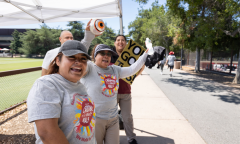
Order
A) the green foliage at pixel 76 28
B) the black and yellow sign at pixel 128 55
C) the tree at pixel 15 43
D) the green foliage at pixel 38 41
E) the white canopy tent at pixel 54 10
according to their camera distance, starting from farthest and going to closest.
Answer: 1. the green foliage at pixel 76 28
2. the tree at pixel 15 43
3. the green foliage at pixel 38 41
4. the white canopy tent at pixel 54 10
5. the black and yellow sign at pixel 128 55

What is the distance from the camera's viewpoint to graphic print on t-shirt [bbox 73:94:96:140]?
107 cm

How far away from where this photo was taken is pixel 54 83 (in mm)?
1008

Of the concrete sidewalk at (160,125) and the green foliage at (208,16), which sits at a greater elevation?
the green foliage at (208,16)

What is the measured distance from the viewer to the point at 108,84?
1.96m

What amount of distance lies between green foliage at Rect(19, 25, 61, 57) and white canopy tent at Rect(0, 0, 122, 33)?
56.6 m

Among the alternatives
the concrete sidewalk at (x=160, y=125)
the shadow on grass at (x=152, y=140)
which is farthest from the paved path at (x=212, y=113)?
the shadow on grass at (x=152, y=140)

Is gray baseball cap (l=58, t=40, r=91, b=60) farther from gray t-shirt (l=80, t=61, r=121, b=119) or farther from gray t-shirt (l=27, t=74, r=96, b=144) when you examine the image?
gray t-shirt (l=80, t=61, r=121, b=119)

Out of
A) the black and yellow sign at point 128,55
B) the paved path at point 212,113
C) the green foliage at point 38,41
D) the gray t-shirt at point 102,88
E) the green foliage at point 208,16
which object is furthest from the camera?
the green foliage at point 38,41

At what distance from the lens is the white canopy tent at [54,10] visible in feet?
12.5

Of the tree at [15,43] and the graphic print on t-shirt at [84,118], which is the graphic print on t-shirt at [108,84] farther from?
the tree at [15,43]

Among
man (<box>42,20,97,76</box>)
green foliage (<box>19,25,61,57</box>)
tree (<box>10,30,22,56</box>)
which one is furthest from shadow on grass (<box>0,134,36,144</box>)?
tree (<box>10,30,22,56</box>)

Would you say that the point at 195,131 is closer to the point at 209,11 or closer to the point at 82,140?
the point at 82,140

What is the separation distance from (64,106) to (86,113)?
0.22 metres

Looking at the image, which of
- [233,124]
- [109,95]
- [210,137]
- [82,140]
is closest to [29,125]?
[109,95]
